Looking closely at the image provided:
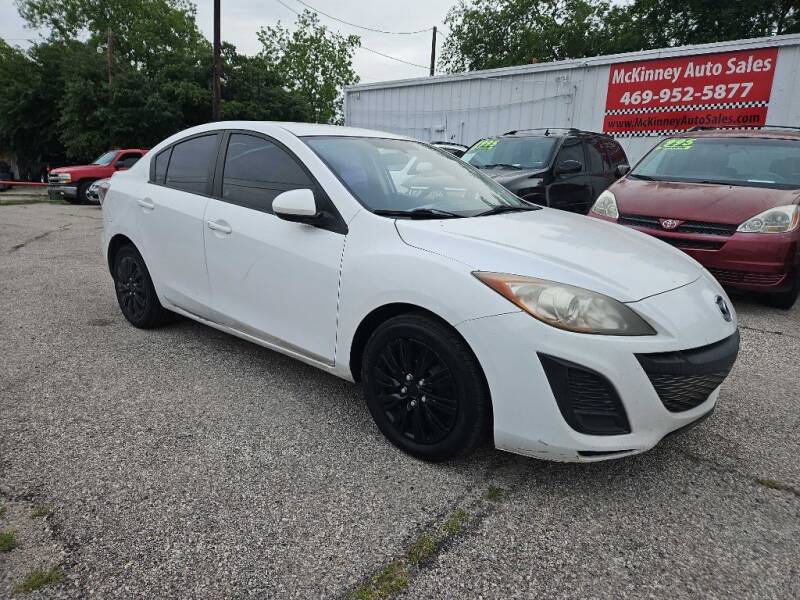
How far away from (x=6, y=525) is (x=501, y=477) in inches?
75.5

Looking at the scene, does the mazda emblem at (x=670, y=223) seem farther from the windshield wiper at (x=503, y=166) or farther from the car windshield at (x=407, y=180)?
the windshield wiper at (x=503, y=166)

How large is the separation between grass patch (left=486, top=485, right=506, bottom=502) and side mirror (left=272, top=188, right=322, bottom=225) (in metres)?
1.49

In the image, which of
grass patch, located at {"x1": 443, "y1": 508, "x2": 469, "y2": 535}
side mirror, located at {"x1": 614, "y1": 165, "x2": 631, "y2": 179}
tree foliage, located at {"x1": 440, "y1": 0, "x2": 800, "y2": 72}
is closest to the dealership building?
side mirror, located at {"x1": 614, "y1": 165, "x2": 631, "y2": 179}

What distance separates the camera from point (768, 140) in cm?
578

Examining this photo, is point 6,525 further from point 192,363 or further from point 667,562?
point 667,562

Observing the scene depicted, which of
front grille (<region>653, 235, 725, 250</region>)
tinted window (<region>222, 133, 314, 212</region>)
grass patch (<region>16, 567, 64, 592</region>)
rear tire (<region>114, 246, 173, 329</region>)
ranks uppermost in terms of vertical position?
tinted window (<region>222, 133, 314, 212</region>)

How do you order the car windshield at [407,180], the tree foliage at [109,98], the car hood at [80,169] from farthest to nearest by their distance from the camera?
the tree foliage at [109,98] → the car hood at [80,169] → the car windshield at [407,180]

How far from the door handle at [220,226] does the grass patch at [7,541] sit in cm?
180

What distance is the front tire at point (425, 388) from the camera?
2.26 metres

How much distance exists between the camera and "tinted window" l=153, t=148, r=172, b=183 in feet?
12.9

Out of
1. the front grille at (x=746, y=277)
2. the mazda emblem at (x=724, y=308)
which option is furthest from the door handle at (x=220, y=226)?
the front grille at (x=746, y=277)

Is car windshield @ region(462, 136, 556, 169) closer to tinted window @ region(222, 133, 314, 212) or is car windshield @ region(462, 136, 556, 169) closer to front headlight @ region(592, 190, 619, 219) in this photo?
front headlight @ region(592, 190, 619, 219)

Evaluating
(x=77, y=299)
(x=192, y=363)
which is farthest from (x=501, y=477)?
(x=77, y=299)

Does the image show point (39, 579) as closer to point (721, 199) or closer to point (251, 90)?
point (721, 199)
